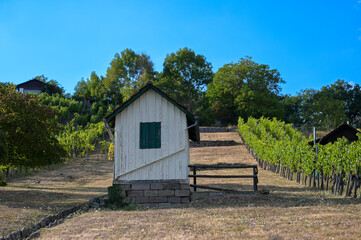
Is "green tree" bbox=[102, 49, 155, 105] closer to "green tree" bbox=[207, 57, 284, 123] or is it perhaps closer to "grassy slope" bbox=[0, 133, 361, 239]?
"green tree" bbox=[207, 57, 284, 123]

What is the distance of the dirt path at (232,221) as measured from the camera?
7500mm

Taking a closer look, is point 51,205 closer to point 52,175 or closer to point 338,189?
point 338,189

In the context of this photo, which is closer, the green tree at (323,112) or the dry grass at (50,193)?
the dry grass at (50,193)

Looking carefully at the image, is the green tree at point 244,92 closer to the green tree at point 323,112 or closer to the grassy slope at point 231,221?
the green tree at point 323,112

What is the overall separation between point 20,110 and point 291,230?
16.0 metres

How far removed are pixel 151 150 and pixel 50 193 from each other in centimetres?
735

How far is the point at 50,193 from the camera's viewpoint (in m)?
17.3

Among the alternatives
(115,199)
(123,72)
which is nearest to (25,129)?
(115,199)

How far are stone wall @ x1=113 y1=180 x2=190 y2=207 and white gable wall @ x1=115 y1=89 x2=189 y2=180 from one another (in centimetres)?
20

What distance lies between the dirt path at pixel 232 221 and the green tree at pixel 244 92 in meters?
48.8

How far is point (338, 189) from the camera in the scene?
14.3 meters

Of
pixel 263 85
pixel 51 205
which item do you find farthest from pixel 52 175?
pixel 263 85

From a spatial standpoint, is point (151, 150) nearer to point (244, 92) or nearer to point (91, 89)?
point (244, 92)

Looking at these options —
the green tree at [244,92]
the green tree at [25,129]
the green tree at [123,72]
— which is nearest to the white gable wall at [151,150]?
the green tree at [25,129]
